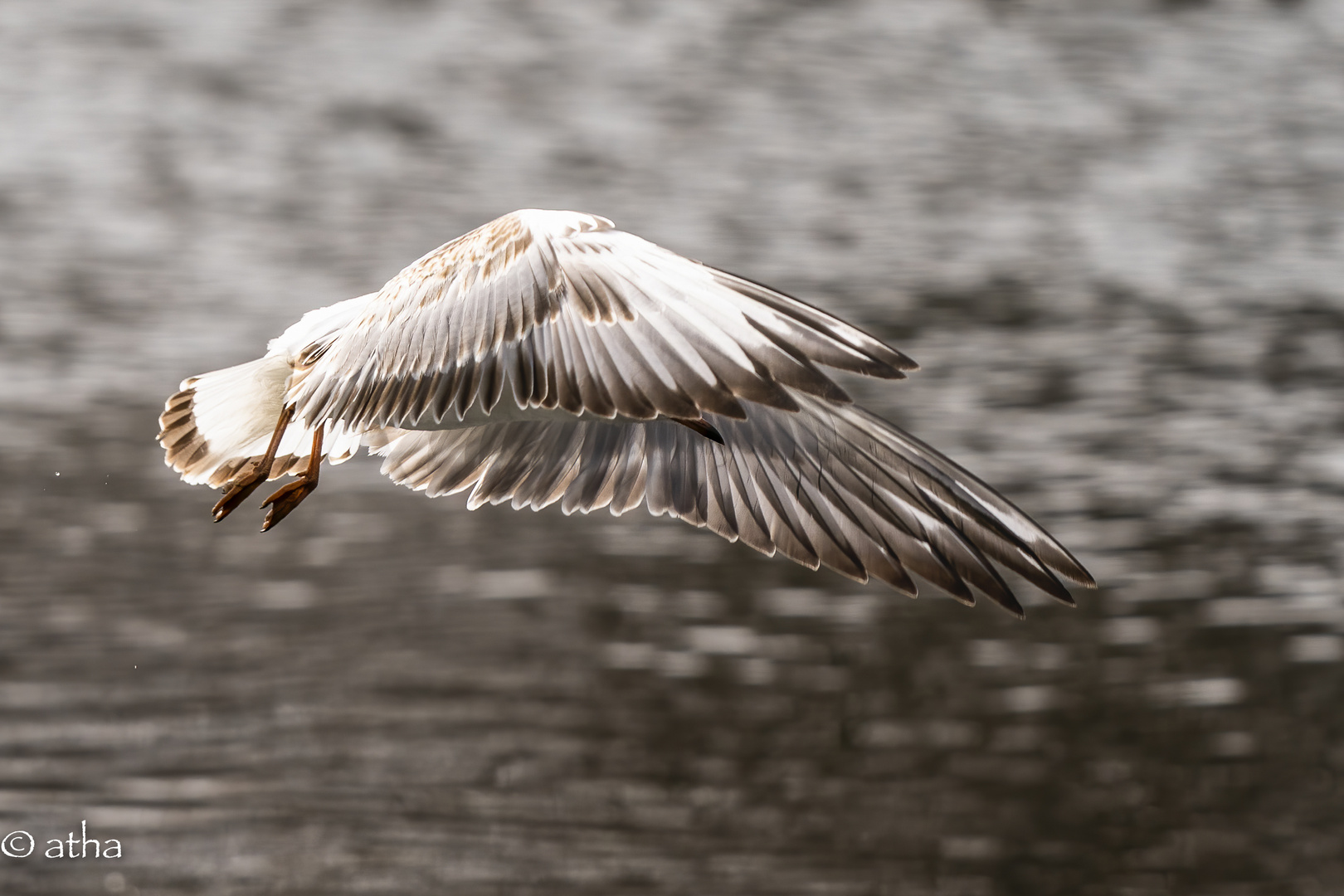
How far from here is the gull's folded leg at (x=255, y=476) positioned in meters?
3.10

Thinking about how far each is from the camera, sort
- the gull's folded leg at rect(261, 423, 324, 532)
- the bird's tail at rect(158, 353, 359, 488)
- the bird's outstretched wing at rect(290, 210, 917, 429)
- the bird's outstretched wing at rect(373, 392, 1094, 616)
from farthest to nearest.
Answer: the bird's tail at rect(158, 353, 359, 488) → the gull's folded leg at rect(261, 423, 324, 532) → the bird's outstretched wing at rect(373, 392, 1094, 616) → the bird's outstretched wing at rect(290, 210, 917, 429)

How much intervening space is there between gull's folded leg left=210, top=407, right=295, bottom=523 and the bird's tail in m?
0.09

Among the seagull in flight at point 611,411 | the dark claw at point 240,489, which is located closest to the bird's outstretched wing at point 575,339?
the seagull in flight at point 611,411

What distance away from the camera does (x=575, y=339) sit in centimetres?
236

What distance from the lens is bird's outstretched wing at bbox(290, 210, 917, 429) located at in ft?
7.30

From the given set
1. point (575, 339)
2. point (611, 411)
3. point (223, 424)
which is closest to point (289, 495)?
point (223, 424)

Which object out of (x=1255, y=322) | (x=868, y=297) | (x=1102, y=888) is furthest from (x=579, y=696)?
(x=1255, y=322)

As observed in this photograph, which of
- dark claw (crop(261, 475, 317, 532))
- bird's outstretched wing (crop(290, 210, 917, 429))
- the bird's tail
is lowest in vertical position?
dark claw (crop(261, 475, 317, 532))

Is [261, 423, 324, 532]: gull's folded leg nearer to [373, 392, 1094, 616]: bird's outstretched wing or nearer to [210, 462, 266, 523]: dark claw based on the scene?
[210, 462, 266, 523]: dark claw

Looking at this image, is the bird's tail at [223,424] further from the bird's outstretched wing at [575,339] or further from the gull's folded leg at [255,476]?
the bird's outstretched wing at [575,339]

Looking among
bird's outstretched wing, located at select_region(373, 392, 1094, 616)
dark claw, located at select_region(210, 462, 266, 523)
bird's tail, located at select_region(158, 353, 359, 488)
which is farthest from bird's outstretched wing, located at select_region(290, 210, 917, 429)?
bird's tail, located at select_region(158, 353, 359, 488)

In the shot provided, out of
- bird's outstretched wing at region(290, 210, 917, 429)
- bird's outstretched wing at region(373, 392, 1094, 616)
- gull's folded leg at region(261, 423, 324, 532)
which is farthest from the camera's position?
gull's folded leg at region(261, 423, 324, 532)

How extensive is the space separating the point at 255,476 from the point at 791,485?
1.18 meters

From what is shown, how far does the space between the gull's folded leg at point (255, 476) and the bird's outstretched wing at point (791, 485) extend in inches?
16.2
